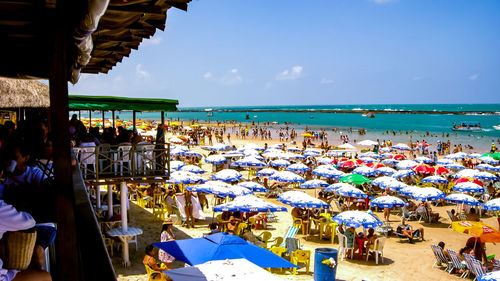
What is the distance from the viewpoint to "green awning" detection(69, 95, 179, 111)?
1062cm

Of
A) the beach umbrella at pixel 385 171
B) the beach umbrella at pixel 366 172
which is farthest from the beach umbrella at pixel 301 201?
the beach umbrella at pixel 385 171

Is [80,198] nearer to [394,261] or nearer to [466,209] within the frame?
[394,261]

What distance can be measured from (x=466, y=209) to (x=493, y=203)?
324cm

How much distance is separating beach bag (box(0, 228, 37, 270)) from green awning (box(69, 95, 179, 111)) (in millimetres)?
8436

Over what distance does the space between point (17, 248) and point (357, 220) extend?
34.0ft

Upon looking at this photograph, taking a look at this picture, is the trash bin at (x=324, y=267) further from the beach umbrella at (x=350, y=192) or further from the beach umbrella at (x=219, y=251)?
the beach umbrella at (x=350, y=192)

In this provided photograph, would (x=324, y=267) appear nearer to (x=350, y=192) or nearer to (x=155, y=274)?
(x=155, y=274)

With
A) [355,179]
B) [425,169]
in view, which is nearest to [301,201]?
[355,179]

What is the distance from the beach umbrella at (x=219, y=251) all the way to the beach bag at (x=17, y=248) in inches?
195

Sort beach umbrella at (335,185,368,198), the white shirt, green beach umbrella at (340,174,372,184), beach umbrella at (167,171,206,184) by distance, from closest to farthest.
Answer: the white shirt
beach umbrella at (335,185,368,198)
beach umbrella at (167,171,206,184)
green beach umbrella at (340,174,372,184)

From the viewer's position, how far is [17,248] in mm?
2500

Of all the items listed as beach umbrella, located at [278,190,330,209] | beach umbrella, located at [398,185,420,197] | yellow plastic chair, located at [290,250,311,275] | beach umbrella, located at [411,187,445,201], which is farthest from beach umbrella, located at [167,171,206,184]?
beach umbrella, located at [411,187,445,201]

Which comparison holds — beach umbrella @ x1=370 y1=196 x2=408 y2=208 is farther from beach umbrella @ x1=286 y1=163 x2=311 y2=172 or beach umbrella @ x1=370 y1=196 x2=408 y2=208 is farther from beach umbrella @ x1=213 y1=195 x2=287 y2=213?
beach umbrella @ x1=286 y1=163 x2=311 y2=172

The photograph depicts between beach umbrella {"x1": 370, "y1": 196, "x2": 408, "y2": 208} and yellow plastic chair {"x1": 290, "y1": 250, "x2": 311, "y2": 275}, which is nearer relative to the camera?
yellow plastic chair {"x1": 290, "y1": 250, "x2": 311, "y2": 275}
